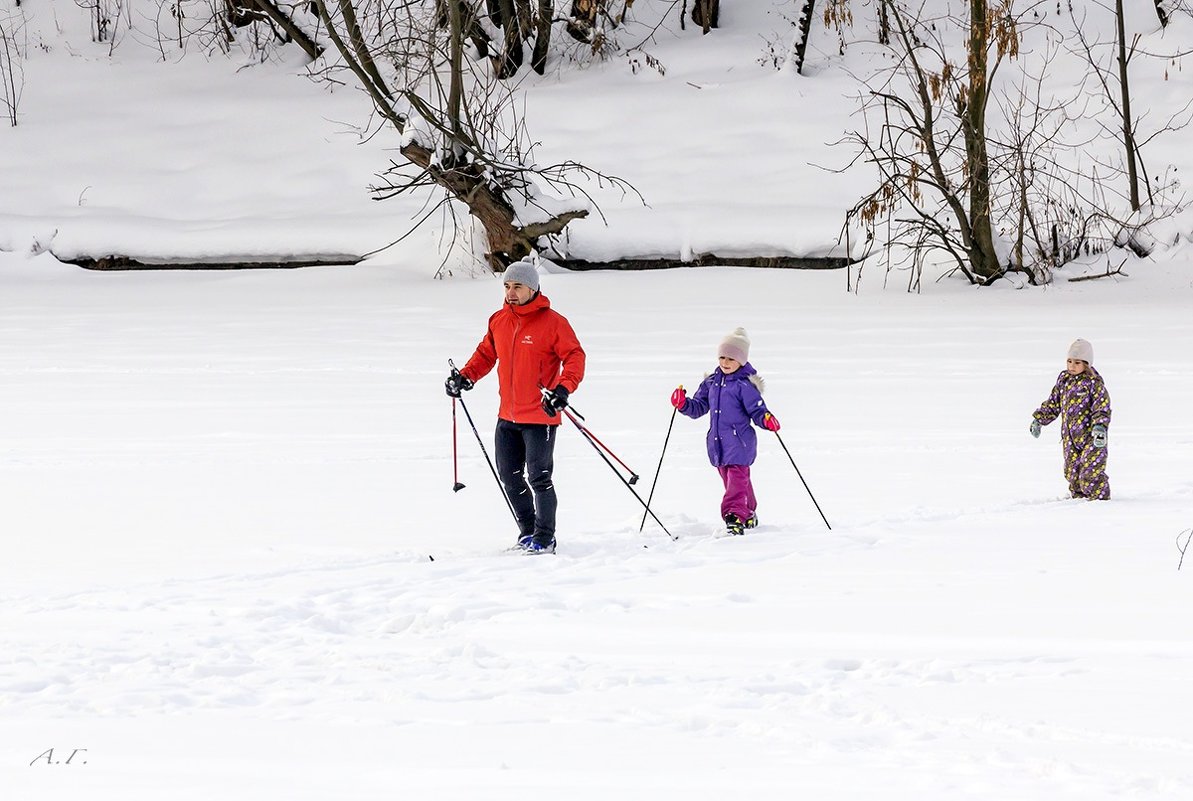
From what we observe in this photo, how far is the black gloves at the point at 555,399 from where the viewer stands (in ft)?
20.1

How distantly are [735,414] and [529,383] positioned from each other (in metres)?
1.06

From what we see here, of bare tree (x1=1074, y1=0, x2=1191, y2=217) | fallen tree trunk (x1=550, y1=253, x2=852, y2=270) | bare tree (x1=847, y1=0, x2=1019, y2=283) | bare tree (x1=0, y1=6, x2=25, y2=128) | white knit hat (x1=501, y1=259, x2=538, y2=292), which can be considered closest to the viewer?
white knit hat (x1=501, y1=259, x2=538, y2=292)

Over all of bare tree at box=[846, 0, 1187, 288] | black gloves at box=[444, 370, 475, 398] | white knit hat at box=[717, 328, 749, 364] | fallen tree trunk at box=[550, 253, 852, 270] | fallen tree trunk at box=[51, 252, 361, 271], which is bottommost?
black gloves at box=[444, 370, 475, 398]

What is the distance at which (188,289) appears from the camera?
17344mm

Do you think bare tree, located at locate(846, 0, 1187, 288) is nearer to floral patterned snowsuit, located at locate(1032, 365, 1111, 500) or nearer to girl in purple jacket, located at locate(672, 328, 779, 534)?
floral patterned snowsuit, located at locate(1032, 365, 1111, 500)

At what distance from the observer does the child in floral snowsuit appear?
285 inches

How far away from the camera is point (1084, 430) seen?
728cm

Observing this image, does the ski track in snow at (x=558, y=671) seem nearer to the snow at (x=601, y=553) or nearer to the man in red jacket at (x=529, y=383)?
the snow at (x=601, y=553)

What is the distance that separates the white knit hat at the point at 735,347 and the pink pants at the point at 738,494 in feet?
1.75

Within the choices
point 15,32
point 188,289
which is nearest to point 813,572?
point 188,289

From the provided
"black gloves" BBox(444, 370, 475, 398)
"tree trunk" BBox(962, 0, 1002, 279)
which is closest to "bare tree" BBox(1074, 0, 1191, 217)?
"tree trunk" BBox(962, 0, 1002, 279)

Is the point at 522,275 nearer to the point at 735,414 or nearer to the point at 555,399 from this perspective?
the point at 555,399

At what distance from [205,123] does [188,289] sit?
7.00 m

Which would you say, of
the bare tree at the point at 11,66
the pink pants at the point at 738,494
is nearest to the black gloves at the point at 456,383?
the pink pants at the point at 738,494
